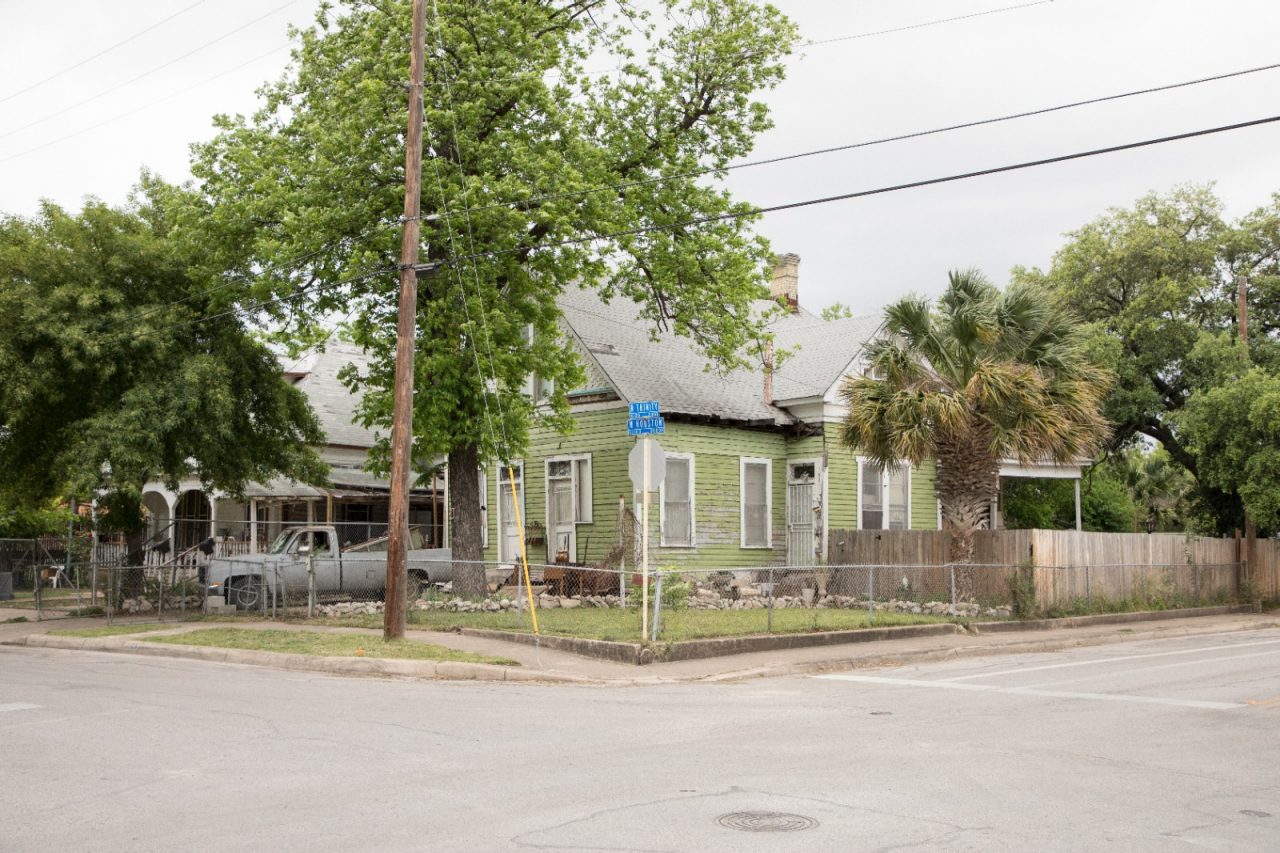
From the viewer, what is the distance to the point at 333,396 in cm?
3938

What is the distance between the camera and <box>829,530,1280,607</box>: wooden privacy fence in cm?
2375

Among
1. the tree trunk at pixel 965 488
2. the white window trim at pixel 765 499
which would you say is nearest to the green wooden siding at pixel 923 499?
the white window trim at pixel 765 499

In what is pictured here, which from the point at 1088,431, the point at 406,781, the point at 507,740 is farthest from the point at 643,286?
the point at 406,781

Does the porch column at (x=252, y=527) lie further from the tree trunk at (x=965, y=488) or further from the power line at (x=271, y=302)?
the tree trunk at (x=965, y=488)

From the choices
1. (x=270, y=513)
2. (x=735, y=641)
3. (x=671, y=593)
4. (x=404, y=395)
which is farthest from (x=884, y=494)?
(x=270, y=513)

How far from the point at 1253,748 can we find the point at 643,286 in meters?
16.7

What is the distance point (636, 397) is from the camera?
25.9m

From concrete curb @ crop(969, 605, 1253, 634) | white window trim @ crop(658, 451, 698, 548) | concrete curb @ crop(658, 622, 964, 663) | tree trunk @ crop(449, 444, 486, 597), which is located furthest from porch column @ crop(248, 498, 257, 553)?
concrete curb @ crop(969, 605, 1253, 634)

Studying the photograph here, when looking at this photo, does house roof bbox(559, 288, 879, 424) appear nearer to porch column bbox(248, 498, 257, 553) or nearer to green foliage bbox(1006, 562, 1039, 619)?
green foliage bbox(1006, 562, 1039, 619)

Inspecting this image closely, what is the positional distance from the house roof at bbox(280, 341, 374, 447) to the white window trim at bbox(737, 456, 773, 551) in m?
13.1

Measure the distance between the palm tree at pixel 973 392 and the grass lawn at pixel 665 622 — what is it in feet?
9.76

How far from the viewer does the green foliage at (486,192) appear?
819 inches

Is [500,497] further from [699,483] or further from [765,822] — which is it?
[765,822]

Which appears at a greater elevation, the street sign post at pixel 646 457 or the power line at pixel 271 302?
the power line at pixel 271 302
